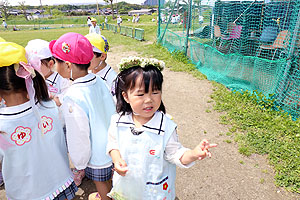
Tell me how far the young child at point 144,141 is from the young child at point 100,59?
3.46ft

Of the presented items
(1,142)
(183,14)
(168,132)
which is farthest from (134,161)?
(183,14)

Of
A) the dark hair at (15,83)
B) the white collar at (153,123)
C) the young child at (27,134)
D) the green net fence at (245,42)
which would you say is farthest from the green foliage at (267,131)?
the dark hair at (15,83)

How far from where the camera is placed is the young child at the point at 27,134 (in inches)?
52.0

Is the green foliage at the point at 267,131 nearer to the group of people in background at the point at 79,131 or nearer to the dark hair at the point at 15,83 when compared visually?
the group of people in background at the point at 79,131

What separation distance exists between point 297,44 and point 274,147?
215cm

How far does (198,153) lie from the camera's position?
4.06 ft

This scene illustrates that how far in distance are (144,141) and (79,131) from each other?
1.80 feet

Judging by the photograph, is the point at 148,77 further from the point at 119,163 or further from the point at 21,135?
the point at 21,135

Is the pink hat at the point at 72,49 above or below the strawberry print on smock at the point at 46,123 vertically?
above

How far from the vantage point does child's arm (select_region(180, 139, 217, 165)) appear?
4.01ft

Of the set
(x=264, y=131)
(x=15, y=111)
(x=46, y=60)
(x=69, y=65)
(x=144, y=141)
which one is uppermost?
(x=69, y=65)

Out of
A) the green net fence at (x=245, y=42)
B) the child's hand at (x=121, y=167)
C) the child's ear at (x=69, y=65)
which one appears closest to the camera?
the child's hand at (x=121, y=167)

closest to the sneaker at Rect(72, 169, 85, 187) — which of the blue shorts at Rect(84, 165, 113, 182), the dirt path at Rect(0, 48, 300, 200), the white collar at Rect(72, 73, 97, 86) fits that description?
the dirt path at Rect(0, 48, 300, 200)

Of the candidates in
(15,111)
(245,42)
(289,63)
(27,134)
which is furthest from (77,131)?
(245,42)
